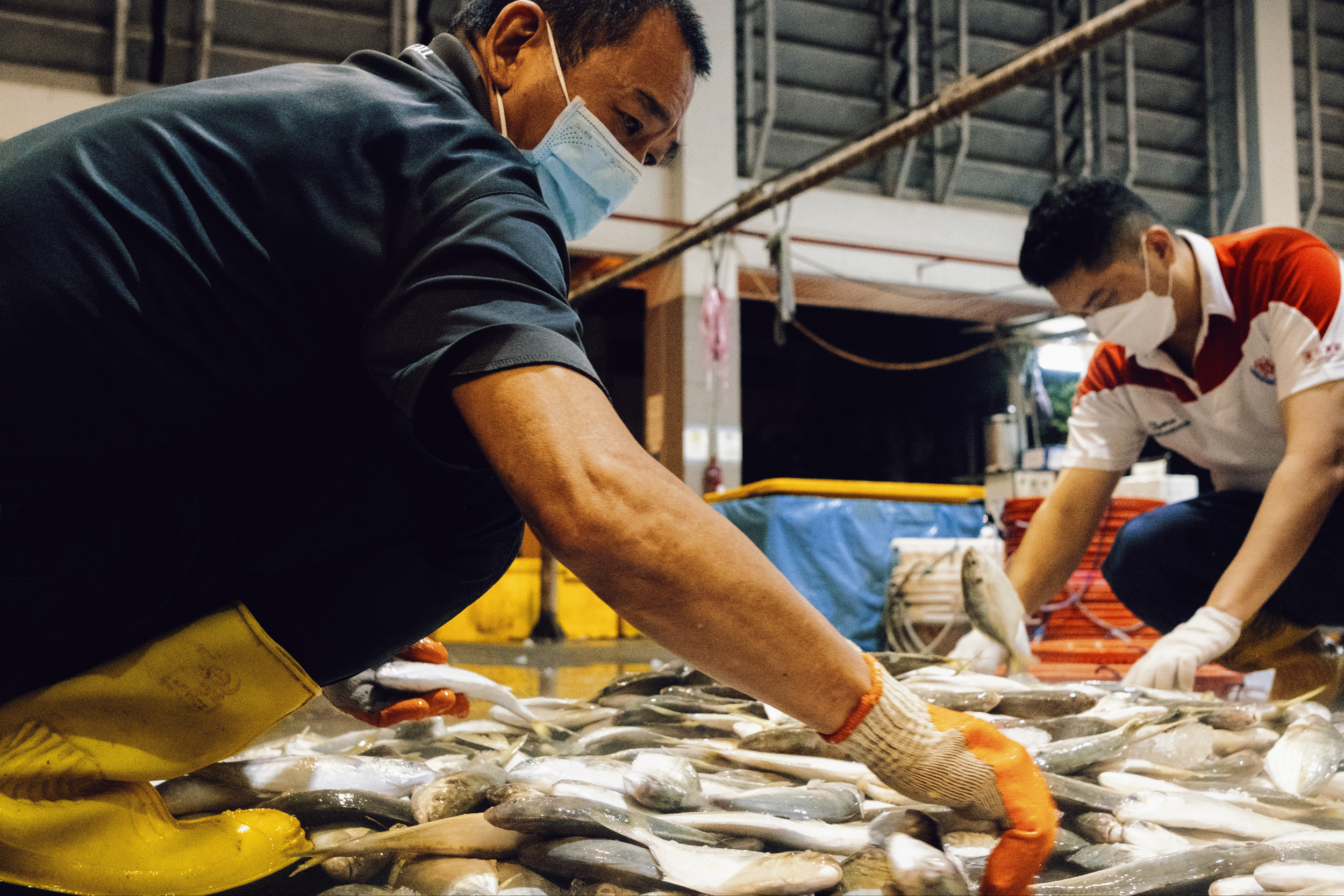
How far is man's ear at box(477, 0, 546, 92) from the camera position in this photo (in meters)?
1.14

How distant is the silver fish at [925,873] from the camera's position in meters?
0.95

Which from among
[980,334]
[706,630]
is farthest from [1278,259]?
[980,334]

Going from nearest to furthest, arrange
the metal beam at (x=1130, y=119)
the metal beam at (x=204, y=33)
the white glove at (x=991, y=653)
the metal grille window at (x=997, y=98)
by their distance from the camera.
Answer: the white glove at (x=991, y=653), the metal beam at (x=204, y=33), the metal grille window at (x=997, y=98), the metal beam at (x=1130, y=119)

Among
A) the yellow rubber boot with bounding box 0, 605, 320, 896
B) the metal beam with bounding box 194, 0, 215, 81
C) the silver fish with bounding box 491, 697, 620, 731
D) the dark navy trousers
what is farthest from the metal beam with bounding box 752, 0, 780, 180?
the yellow rubber boot with bounding box 0, 605, 320, 896

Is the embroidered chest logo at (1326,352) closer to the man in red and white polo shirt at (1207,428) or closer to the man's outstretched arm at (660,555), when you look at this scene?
the man in red and white polo shirt at (1207,428)

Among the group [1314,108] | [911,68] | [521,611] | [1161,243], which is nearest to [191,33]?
[521,611]

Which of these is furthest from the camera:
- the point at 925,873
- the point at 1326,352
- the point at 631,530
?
the point at 1326,352

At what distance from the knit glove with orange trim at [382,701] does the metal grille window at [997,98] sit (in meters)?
8.32

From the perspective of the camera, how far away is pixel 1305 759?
1445mm

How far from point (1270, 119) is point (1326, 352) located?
10715 millimetres

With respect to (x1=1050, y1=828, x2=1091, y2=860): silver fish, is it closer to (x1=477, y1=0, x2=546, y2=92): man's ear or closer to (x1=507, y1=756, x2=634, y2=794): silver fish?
(x1=507, y1=756, x2=634, y2=794): silver fish

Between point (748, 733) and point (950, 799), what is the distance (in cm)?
70

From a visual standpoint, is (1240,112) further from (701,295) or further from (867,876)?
(867,876)

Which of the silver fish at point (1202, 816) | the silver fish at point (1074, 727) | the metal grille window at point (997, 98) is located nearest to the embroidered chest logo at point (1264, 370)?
the silver fish at point (1074, 727)
